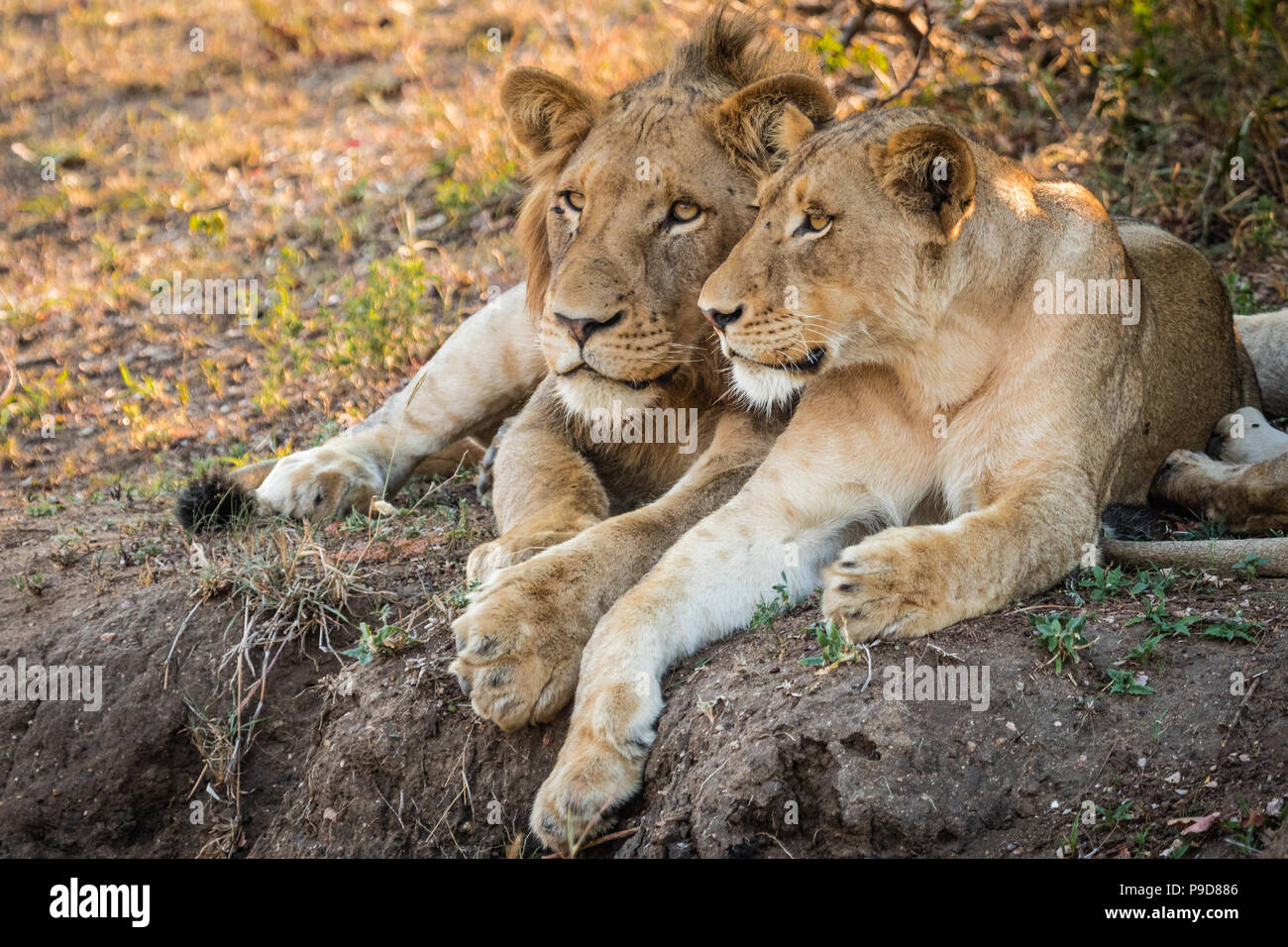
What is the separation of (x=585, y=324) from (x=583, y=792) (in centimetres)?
129

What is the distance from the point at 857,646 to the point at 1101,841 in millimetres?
648

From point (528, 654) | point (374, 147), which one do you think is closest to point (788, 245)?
point (528, 654)

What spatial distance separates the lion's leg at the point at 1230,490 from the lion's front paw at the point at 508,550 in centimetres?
176

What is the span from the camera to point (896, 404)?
348 centimetres

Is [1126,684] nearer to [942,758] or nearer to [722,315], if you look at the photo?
[942,758]

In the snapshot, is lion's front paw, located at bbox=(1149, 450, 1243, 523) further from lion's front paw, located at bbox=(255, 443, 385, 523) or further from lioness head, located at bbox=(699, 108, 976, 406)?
lion's front paw, located at bbox=(255, 443, 385, 523)

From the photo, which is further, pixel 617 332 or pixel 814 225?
pixel 617 332

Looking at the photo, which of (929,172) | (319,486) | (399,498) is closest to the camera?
(929,172)

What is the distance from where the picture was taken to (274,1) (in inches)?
445

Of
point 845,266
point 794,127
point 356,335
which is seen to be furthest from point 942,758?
point 356,335

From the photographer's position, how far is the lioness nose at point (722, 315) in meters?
3.21

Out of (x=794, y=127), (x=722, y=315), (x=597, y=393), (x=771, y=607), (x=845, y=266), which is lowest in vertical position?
(x=771, y=607)

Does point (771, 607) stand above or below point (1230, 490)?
below

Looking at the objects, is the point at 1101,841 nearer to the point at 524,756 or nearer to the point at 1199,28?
the point at 524,756
